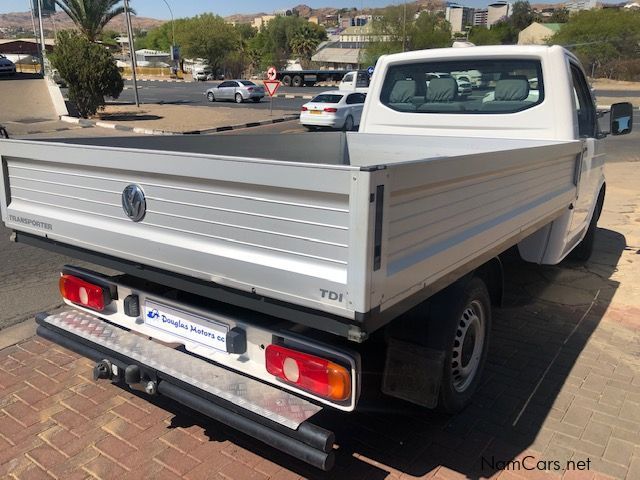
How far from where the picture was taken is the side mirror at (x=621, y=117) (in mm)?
5164

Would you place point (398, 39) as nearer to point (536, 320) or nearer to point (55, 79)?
point (55, 79)

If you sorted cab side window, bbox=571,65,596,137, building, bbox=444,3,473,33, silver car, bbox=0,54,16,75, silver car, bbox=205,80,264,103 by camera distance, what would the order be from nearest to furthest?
cab side window, bbox=571,65,596,137 → silver car, bbox=0,54,16,75 → silver car, bbox=205,80,264,103 → building, bbox=444,3,473,33

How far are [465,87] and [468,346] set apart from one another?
2.67 metres

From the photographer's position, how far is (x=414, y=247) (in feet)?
7.53

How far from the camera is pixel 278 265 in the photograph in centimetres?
228

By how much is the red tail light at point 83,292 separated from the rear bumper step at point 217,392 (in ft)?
0.42

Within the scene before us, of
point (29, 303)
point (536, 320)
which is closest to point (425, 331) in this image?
point (536, 320)

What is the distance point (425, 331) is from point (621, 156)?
46.8 feet

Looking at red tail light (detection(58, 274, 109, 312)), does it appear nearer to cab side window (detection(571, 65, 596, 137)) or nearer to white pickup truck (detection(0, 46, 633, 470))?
white pickup truck (detection(0, 46, 633, 470))

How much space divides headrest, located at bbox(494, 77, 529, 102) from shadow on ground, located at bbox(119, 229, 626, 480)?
1.36m

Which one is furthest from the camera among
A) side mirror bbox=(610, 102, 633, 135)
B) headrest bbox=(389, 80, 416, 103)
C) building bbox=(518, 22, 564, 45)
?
building bbox=(518, 22, 564, 45)

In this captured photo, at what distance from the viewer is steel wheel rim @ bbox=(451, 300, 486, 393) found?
311 cm

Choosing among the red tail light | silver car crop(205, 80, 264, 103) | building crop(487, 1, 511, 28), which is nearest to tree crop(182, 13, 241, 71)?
silver car crop(205, 80, 264, 103)

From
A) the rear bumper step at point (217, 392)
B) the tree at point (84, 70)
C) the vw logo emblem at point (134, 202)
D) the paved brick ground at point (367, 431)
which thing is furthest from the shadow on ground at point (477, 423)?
the tree at point (84, 70)
